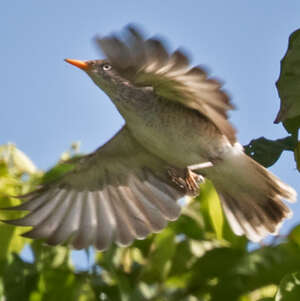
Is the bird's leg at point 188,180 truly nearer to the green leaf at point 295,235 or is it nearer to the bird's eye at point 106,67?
the green leaf at point 295,235

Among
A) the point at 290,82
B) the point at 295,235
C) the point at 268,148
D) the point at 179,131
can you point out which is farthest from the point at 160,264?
the point at 290,82

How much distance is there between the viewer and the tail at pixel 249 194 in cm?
438

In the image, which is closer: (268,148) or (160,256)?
(268,148)

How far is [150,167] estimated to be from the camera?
16.6 ft

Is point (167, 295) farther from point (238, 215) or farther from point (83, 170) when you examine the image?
point (83, 170)

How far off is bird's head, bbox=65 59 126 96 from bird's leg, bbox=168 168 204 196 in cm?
73

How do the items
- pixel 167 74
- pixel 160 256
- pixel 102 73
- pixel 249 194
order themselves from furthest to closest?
pixel 249 194 < pixel 160 256 < pixel 102 73 < pixel 167 74

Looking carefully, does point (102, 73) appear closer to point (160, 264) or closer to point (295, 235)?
point (160, 264)

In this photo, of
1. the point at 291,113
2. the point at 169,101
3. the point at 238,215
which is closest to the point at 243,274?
the point at 238,215

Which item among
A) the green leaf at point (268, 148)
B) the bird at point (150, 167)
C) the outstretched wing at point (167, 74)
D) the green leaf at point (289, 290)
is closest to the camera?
the green leaf at point (289, 290)

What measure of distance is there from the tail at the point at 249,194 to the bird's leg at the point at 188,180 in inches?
3.6

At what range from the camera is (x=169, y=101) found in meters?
4.14

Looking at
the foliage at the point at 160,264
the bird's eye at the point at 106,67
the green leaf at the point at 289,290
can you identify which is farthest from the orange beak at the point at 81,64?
the green leaf at the point at 289,290

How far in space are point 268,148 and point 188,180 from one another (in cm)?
160
